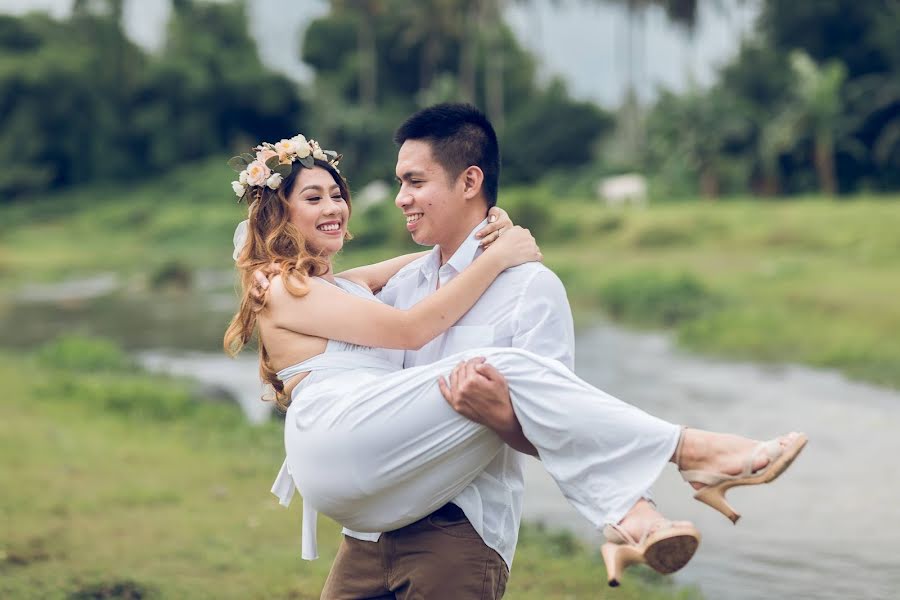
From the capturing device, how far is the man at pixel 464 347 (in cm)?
347

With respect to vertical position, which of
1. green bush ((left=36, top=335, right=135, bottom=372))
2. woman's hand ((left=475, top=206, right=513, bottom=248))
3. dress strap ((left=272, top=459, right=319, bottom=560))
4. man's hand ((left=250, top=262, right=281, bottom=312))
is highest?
woman's hand ((left=475, top=206, right=513, bottom=248))

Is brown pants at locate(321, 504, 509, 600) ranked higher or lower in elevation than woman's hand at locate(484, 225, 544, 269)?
lower

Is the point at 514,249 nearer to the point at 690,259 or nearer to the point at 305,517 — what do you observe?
the point at 305,517

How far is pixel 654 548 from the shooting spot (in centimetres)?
306

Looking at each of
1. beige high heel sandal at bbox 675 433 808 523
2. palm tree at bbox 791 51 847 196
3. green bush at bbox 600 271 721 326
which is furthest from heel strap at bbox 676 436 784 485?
palm tree at bbox 791 51 847 196

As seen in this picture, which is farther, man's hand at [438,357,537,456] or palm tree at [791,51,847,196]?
palm tree at [791,51,847,196]

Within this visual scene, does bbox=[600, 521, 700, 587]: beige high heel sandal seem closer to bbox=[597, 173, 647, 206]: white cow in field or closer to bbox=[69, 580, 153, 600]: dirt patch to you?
bbox=[69, 580, 153, 600]: dirt patch

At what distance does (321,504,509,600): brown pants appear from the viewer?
3.48 meters

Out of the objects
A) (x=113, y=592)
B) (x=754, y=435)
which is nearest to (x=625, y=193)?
(x=754, y=435)

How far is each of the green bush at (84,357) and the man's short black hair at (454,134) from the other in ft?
36.6

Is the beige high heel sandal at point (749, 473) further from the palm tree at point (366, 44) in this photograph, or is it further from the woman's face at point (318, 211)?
the palm tree at point (366, 44)

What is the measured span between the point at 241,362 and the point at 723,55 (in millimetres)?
25410

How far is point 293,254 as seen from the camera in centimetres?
388

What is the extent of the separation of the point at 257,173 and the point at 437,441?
1.17 metres
